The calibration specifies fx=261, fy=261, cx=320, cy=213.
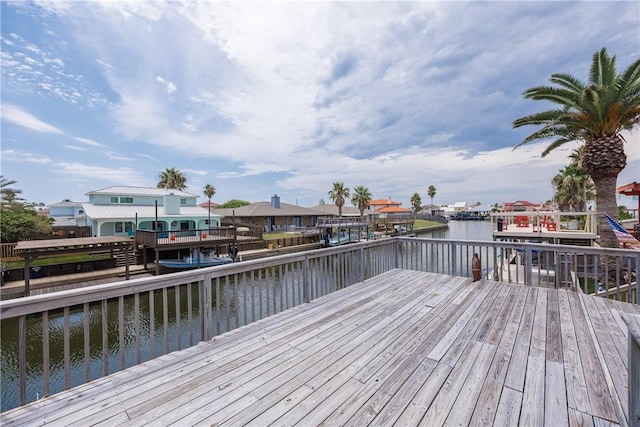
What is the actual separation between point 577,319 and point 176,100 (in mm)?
13693

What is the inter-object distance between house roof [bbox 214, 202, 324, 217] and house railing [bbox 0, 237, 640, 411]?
19.9 metres

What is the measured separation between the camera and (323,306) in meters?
3.92

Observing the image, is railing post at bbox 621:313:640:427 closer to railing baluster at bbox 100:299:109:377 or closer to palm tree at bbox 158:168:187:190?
railing baluster at bbox 100:299:109:377

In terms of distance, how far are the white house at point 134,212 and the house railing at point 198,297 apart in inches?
382

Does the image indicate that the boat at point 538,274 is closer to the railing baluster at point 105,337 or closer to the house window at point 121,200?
the railing baluster at point 105,337

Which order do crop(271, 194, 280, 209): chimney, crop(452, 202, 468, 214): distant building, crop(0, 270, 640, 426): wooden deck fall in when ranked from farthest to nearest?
crop(452, 202, 468, 214): distant building < crop(271, 194, 280, 209): chimney < crop(0, 270, 640, 426): wooden deck

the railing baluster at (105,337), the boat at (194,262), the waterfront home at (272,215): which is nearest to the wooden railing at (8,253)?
the boat at (194,262)

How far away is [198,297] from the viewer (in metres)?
6.58

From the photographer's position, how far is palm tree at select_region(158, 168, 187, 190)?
30984mm

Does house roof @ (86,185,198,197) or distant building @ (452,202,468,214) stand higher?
house roof @ (86,185,198,197)

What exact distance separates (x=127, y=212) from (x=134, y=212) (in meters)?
0.42

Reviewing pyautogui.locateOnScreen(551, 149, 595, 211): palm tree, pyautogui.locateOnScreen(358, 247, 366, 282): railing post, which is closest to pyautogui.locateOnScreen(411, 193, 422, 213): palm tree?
pyautogui.locateOnScreen(551, 149, 595, 211): palm tree

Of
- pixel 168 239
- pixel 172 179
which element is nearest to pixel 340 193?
pixel 172 179

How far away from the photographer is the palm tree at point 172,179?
30984mm
